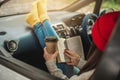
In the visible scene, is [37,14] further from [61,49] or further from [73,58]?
[73,58]

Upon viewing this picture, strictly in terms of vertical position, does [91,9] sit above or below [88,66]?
below

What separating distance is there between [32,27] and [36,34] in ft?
0.30

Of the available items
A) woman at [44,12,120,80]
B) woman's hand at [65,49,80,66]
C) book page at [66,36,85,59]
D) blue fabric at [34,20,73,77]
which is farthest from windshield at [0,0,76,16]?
woman at [44,12,120,80]

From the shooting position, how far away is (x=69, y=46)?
2865 mm

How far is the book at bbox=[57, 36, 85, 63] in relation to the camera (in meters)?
2.64

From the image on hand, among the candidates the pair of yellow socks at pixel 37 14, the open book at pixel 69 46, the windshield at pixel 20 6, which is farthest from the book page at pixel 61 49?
the windshield at pixel 20 6

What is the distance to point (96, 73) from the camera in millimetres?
1271

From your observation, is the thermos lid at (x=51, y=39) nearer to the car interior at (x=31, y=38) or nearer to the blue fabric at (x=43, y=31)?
the blue fabric at (x=43, y=31)

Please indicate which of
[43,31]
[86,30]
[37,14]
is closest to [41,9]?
[37,14]

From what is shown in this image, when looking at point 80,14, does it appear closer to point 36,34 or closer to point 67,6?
point 67,6

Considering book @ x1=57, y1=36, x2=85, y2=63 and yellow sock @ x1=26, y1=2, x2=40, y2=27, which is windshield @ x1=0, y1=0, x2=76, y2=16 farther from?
book @ x1=57, y1=36, x2=85, y2=63

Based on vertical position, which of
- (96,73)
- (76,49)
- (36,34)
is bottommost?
(76,49)

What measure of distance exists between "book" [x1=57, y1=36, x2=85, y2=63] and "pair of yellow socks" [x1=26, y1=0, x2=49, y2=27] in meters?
0.26

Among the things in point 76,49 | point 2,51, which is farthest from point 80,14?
point 2,51
